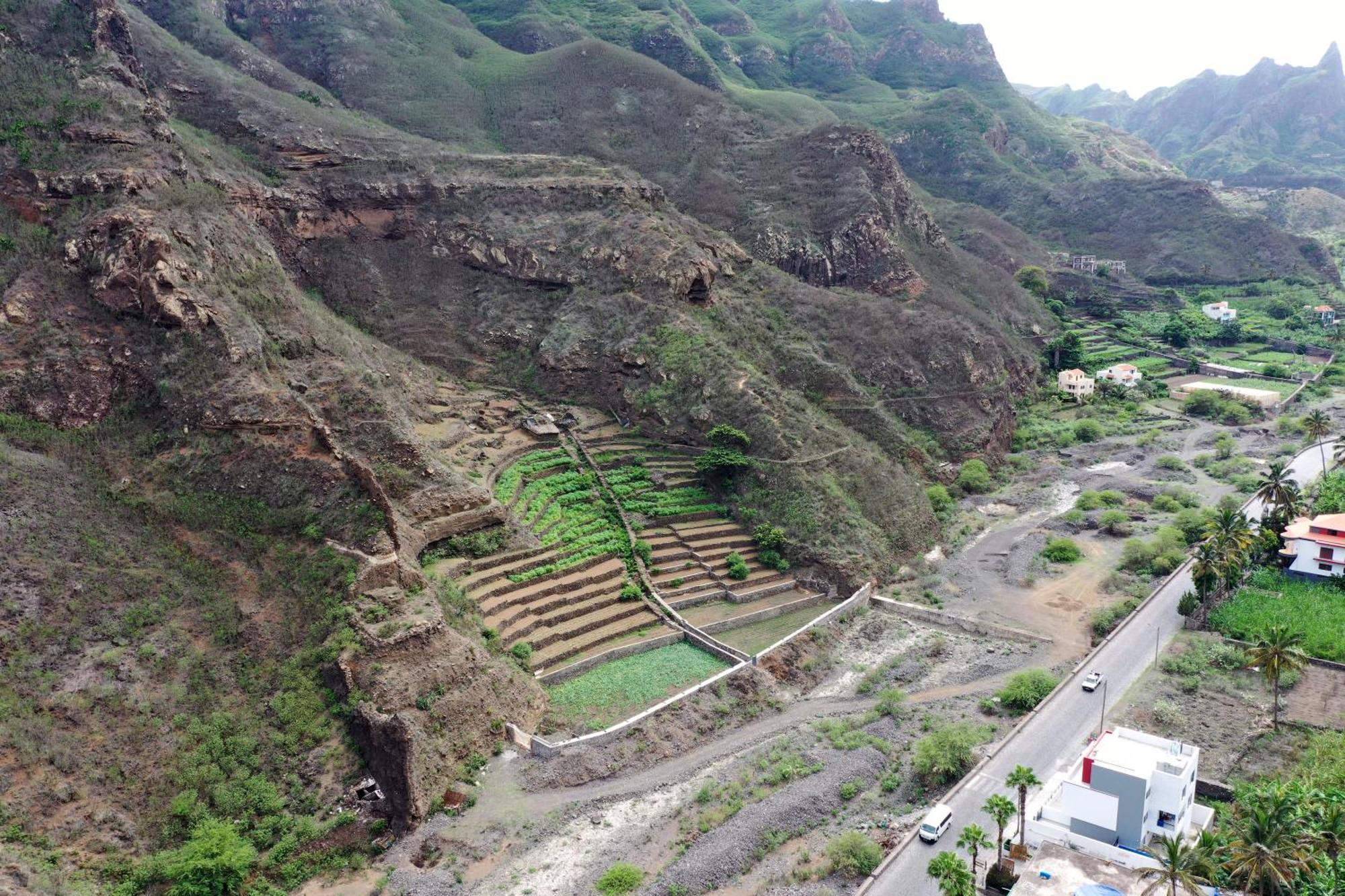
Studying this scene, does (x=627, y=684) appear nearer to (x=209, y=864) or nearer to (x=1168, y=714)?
(x=209, y=864)

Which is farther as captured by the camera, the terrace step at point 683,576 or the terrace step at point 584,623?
the terrace step at point 683,576

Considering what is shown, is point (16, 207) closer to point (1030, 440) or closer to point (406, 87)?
point (406, 87)

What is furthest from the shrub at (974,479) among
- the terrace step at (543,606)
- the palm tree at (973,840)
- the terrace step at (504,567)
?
the palm tree at (973,840)

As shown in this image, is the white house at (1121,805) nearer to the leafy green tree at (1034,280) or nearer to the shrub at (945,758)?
the shrub at (945,758)

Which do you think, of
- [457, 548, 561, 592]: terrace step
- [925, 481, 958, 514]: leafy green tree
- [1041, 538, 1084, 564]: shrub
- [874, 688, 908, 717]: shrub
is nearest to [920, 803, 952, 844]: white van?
[874, 688, 908, 717]: shrub

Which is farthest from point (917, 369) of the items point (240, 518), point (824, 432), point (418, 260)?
point (240, 518)

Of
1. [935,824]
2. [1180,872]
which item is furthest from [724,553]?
[1180,872]
